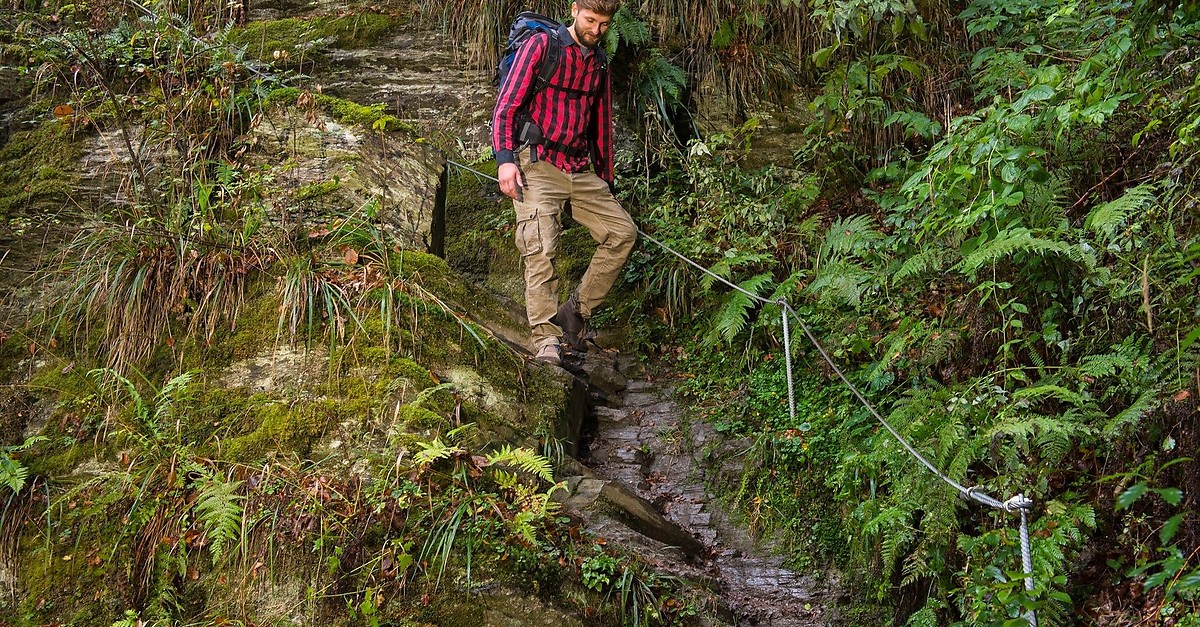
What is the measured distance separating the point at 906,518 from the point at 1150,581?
1133 millimetres

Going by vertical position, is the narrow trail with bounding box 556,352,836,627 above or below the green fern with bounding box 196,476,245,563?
below

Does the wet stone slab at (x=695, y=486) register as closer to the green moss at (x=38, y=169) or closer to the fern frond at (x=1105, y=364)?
the fern frond at (x=1105, y=364)

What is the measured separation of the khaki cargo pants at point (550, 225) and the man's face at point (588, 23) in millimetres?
879

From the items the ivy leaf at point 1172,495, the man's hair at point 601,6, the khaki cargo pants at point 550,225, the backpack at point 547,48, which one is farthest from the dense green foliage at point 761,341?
the man's hair at point 601,6

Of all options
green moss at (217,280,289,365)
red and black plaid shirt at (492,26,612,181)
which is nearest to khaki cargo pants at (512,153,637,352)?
red and black plaid shirt at (492,26,612,181)

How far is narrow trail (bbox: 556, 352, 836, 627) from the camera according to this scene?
15.6 feet

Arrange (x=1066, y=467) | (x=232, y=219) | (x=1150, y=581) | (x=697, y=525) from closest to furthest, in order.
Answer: (x=1150, y=581)
(x=1066, y=467)
(x=697, y=525)
(x=232, y=219)

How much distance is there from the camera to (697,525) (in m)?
5.45

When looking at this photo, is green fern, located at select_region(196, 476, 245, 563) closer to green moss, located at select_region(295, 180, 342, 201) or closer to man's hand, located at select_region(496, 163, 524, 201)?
green moss, located at select_region(295, 180, 342, 201)

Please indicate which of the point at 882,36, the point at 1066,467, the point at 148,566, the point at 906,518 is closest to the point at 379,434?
the point at 148,566

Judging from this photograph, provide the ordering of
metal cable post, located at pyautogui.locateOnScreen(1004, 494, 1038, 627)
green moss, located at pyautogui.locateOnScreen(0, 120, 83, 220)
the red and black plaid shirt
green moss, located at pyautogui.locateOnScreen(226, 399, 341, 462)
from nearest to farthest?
metal cable post, located at pyautogui.locateOnScreen(1004, 494, 1038, 627) → green moss, located at pyautogui.locateOnScreen(226, 399, 341, 462) → the red and black plaid shirt → green moss, located at pyautogui.locateOnScreen(0, 120, 83, 220)

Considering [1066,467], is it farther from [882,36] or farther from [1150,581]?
[882,36]

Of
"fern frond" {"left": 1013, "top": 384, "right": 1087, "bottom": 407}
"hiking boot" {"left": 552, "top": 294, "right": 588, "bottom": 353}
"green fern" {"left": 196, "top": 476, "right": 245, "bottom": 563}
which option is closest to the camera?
"fern frond" {"left": 1013, "top": 384, "right": 1087, "bottom": 407}

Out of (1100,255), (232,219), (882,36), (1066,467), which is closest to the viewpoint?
(1066,467)
